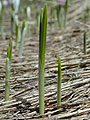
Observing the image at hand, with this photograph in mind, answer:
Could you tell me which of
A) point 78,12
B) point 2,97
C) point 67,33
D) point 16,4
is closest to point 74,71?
point 2,97

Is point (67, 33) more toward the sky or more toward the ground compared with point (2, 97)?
more toward the sky

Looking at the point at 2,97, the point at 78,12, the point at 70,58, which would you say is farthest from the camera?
the point at 78,12

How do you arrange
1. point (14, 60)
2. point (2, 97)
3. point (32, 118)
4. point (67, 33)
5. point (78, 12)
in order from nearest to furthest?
point (32, 118) → point (2, 97) → point (14, 60) → point (67, 33) → point (78, 12)

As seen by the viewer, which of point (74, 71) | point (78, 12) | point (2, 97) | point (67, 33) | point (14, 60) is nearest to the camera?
point (2, 97)

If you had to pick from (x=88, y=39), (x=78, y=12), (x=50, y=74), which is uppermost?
(x=78, y=12)

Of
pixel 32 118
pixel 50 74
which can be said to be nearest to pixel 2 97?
pixel 32 118

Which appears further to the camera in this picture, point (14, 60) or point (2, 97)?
point (14, 60)

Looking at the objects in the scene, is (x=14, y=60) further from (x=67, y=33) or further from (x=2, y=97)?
(x=67, y=33)

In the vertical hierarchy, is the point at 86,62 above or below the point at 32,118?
above

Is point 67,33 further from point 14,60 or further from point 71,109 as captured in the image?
point 71,109
